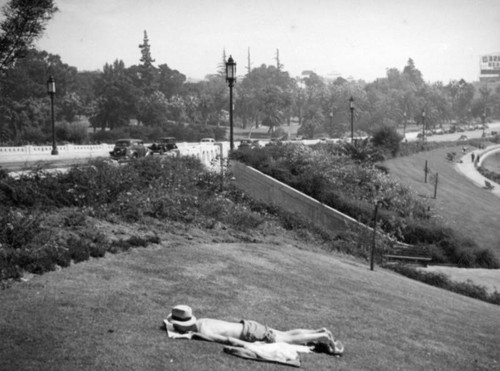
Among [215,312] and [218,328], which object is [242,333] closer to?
[218,328]

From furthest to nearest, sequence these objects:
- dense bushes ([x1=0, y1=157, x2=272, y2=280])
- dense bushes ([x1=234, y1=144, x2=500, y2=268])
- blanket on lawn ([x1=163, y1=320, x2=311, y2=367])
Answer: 1. dense bushes ([x1=234, y1=144, x2=500, y2=268])
2. dense bushes ([x1=0, y1=157, x2=272, y2=280])
3. blanket on lawn ([x1=163, y1=320, x2=311, y2=367])

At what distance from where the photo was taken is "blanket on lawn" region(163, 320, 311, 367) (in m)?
6.55

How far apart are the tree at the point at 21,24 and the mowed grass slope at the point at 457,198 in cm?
1956

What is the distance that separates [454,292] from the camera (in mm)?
15992

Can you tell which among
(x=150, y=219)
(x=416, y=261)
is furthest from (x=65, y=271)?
(x=416, y=261)

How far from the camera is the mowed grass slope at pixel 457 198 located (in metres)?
27.4

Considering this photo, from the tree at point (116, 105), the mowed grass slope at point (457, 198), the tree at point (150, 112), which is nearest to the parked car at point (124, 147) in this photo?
the mowed grass slope at point (457, 198)

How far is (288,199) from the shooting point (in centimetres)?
2192

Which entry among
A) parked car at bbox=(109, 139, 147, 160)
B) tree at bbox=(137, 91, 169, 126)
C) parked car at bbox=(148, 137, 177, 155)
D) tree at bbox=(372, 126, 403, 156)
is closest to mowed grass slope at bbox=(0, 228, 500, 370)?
parked car at bbox=(109, 139, 147, 160)

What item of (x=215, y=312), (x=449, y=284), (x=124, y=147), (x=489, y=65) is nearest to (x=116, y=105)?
(x=124, y=147)

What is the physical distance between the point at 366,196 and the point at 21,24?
656 inches

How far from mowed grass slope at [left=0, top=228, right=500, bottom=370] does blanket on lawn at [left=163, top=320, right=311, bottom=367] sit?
0.11m

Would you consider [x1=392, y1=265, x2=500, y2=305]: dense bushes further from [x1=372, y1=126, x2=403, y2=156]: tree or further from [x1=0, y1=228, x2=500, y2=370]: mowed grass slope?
[x1=372, y1=126, x2=403, y2=156]: tree

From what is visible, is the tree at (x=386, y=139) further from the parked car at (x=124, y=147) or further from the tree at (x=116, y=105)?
the tree at (x=116, y=105)
